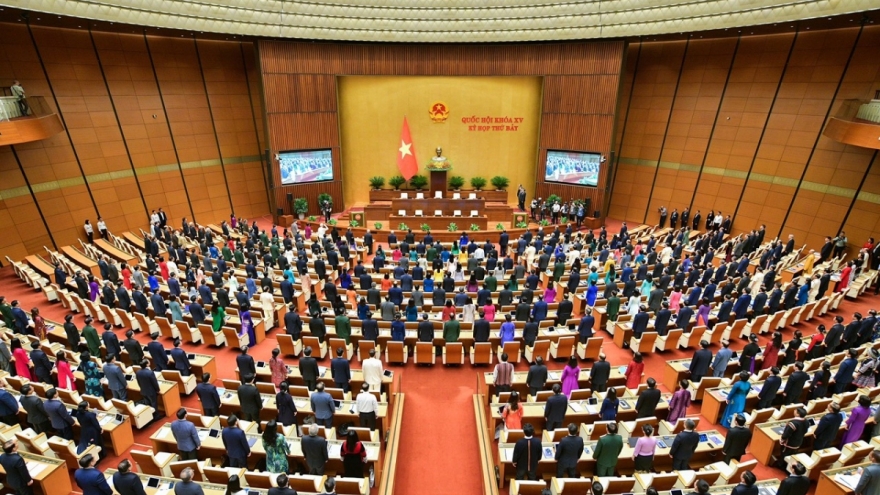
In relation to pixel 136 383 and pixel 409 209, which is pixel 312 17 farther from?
pixel 136 383

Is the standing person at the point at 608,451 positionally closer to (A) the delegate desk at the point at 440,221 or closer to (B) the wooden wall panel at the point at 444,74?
(A) the delegate desk at the point at 440,221

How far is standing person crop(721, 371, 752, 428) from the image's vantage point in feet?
24.5

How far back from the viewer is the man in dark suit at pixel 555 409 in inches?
270

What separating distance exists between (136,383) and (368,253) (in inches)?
382

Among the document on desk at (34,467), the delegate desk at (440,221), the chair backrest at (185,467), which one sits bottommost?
the delegate desk at (440,221)

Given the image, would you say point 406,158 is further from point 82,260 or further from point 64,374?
point 64,374

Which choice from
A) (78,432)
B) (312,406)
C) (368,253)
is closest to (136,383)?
(78,432)

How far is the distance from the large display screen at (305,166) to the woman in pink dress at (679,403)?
63.5ft

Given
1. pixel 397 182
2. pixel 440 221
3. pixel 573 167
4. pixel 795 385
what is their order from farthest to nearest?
pixel 397 182 → pixel 573 167 → pixel 440 221 → pixel 795 385

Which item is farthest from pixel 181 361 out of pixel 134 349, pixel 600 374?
pixel 600 374

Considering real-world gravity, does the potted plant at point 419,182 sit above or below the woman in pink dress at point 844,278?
above

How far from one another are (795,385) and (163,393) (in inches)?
429

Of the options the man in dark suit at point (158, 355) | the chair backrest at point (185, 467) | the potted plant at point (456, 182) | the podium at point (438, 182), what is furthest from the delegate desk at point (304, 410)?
the potted plant at point (456, 182)

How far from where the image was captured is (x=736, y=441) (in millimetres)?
6340
